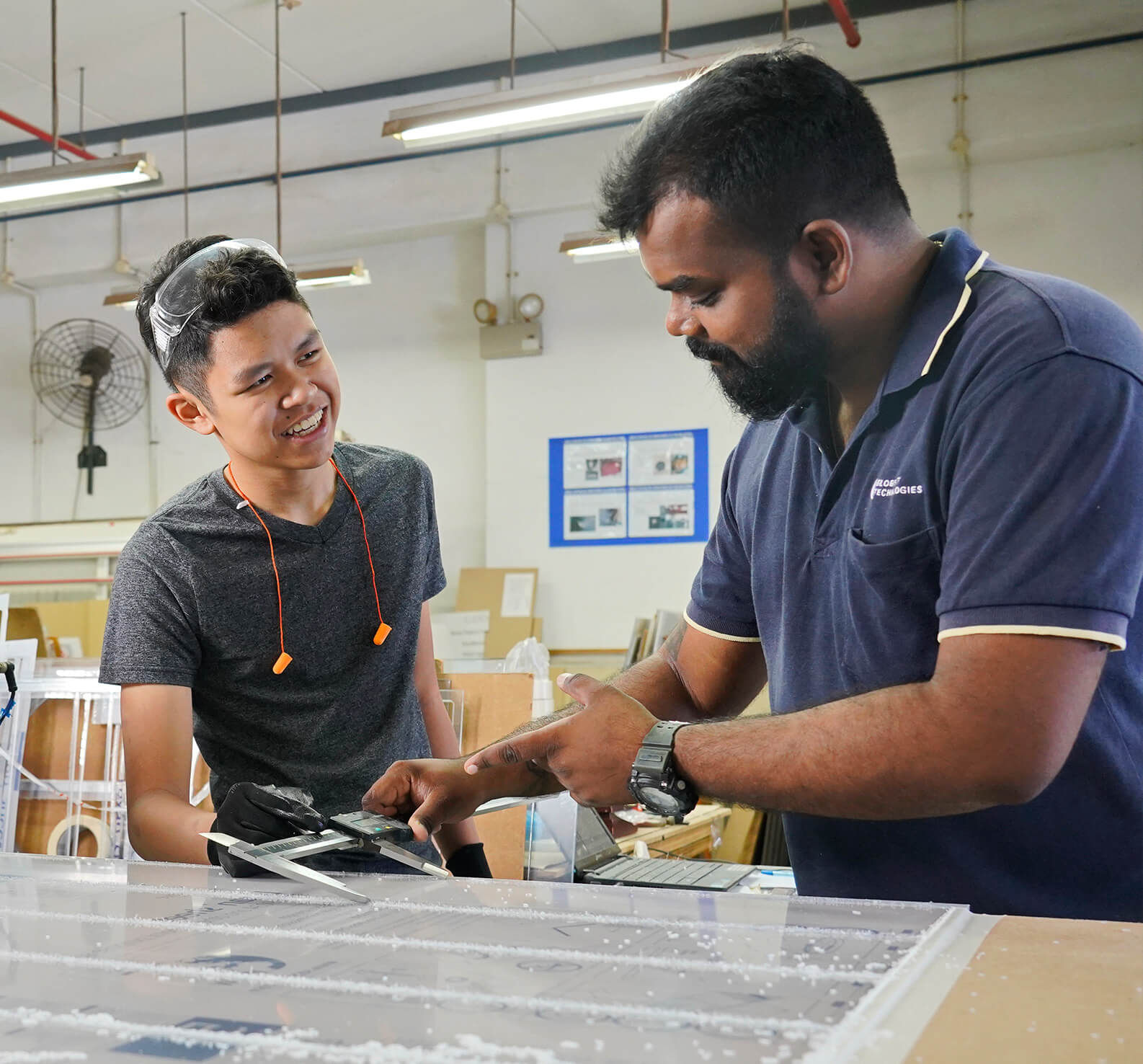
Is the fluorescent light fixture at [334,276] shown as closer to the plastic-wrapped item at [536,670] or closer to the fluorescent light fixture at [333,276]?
the fluorescent light fixture at [333,276]

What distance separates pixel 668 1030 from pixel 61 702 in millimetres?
1994

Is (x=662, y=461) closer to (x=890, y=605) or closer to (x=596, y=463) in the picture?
(x=596, y=463)

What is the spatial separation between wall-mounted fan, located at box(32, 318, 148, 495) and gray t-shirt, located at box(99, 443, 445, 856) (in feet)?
17.3

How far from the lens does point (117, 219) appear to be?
20.4ft

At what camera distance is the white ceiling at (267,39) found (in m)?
4.66

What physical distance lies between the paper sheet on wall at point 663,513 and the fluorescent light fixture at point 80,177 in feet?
8.02

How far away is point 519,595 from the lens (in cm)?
519

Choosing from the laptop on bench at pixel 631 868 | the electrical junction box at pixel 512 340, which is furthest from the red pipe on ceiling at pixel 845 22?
the laptop on bench at pixel 631 868

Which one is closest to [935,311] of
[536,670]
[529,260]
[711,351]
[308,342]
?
[711,351]

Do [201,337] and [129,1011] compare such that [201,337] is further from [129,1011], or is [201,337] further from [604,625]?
[604,625]

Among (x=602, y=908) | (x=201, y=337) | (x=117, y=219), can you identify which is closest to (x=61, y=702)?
(x=201, y=337)

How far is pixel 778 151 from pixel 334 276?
392cm

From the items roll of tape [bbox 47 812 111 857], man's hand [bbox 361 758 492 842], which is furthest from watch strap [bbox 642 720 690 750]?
roll of tape [bbox 47 812 111 857]

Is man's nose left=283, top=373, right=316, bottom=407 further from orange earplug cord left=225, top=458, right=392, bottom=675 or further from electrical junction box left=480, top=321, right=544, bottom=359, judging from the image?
electrical junction box left=480, top=321, right=544, bottom=359
